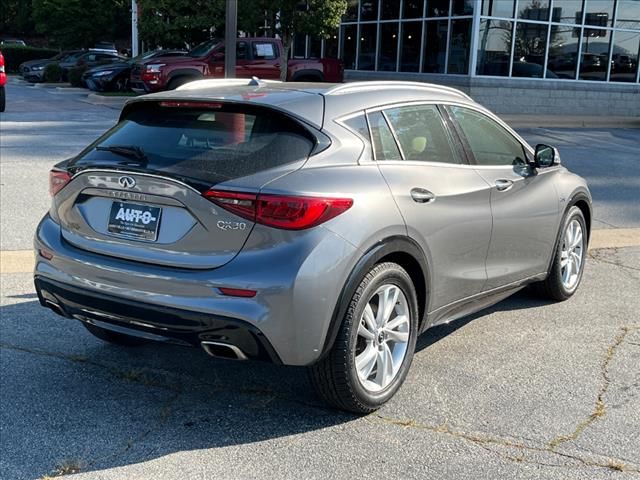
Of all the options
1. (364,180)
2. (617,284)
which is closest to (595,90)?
(617,284)

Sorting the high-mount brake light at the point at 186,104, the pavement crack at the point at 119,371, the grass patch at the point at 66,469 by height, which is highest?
the high-mount brake light at the point at 186,104

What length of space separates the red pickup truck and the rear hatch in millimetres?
17646

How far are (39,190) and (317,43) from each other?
22675 mm

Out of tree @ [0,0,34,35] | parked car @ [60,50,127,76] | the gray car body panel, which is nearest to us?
the gray car body panel

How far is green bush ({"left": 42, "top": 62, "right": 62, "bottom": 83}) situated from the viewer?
33.7m

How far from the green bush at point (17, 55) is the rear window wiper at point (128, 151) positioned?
47716mm

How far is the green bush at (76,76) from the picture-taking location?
1220 inches

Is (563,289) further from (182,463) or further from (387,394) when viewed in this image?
(182,463)

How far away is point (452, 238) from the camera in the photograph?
428cm

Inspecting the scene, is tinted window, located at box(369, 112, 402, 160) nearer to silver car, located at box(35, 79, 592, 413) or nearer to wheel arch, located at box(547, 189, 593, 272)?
silver car, located at box(35, 79, 592, 413)

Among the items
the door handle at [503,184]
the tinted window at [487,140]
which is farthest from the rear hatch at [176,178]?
the door handle at [503,184]

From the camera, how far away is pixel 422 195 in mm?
4055

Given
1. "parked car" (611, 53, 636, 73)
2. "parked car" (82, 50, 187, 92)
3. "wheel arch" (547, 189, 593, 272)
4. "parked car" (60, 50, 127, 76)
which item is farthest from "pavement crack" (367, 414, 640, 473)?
"parked car" (60, 50, 127, 76)

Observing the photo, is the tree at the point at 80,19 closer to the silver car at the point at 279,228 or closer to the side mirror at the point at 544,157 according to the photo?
the side mirror at the point at 544,157
